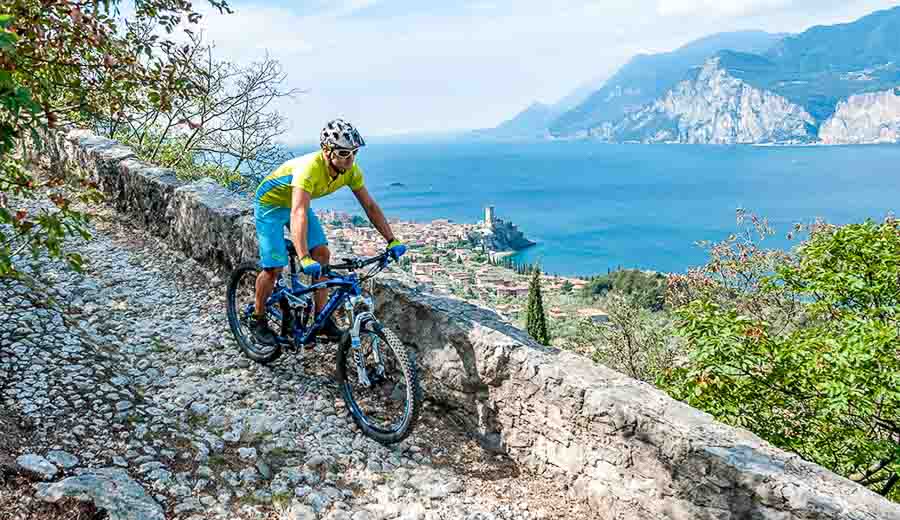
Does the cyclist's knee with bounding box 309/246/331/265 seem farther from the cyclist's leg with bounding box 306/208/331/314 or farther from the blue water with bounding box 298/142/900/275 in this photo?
the blue water with bounding box 298/142/900/275

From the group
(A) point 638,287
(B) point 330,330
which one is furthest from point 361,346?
(A) point 638,287

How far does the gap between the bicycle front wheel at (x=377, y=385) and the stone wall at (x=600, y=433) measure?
34 cm

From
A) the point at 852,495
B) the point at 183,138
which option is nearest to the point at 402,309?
the point at 852,495

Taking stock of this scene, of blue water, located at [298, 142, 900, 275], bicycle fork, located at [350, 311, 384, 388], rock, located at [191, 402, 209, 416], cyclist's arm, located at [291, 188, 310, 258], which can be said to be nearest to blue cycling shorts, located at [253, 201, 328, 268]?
cyclist's arm, located at [291, 188, 310, 258]

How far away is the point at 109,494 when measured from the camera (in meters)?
3.37

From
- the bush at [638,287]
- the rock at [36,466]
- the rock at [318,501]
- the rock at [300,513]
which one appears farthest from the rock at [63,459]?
the bush at [638,287]

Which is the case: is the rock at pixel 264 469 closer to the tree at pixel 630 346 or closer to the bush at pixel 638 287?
the tree at pixel 630 346

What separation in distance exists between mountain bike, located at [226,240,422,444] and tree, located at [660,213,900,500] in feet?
12.4

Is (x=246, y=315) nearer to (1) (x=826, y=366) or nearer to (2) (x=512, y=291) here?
(1) (x=826, y=366)

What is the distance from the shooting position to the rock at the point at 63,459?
11.8ft

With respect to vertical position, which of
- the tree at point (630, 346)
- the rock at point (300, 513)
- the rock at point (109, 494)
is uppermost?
the rock at point (109, 494)

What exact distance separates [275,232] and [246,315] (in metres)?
1.06

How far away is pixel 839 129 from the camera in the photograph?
620 ft

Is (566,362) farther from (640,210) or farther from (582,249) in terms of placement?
(640,210)
